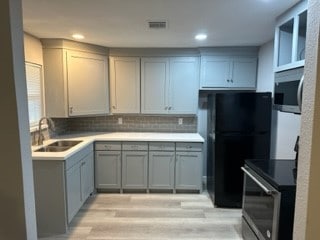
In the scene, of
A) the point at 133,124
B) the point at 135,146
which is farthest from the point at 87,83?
the point at 135,146

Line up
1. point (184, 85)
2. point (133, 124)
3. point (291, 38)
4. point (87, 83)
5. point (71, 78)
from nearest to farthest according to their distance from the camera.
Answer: point (291, 38), point (71, 78), point (87, 83), point (184, 85), point (133, 124)

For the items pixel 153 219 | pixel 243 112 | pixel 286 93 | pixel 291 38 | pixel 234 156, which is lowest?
pixel 153 219

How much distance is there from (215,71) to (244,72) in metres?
0.47

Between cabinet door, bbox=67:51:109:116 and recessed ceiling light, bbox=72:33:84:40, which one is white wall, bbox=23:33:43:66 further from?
recessed ceiling light, bbox=72:33:84:40

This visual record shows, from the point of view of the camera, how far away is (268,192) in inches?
77.4

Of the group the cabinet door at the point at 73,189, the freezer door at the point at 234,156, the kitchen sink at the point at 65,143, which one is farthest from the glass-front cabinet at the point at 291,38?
the kitchen sink at the point at 65,143

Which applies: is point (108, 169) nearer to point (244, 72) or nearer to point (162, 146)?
point (162, 146)

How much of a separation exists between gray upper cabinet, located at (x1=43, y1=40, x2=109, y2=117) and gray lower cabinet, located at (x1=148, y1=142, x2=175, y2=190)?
1.15 m

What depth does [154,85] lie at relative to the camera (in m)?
4.28

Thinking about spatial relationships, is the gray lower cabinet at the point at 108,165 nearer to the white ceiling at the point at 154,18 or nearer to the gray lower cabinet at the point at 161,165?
the gray lower cabinet at the point at 161,165

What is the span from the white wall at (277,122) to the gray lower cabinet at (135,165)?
74.8 inches

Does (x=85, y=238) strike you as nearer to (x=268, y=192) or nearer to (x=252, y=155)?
(x=268, y=192)

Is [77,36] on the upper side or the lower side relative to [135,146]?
upper

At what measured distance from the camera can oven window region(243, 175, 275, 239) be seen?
2.02m
